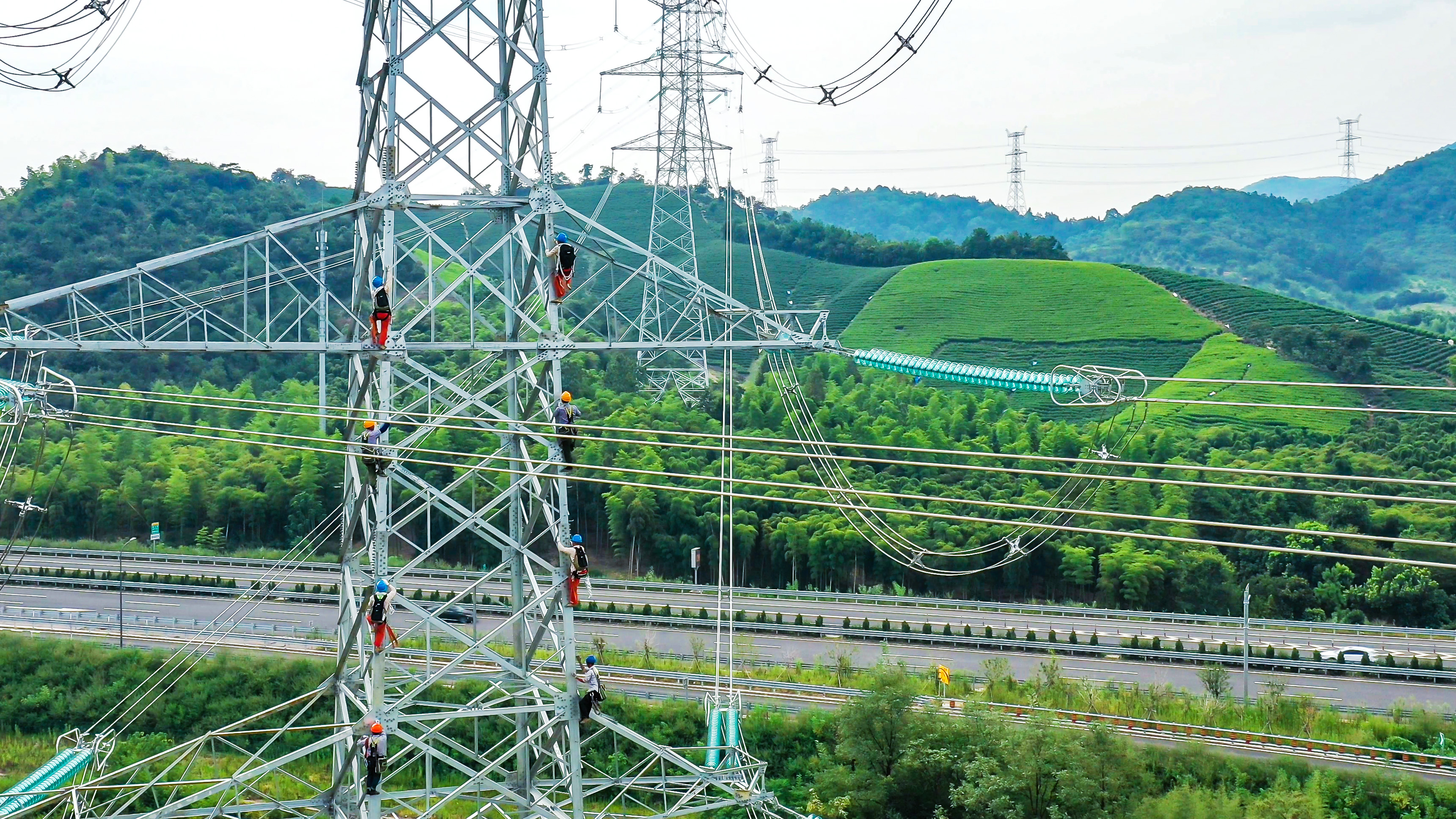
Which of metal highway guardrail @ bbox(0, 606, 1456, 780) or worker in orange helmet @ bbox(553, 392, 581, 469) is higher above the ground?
worker in orange helmet @ bbox(553, 392, 581, 469)

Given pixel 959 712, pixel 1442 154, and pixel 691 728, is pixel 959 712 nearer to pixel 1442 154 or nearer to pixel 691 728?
pixel 691 728

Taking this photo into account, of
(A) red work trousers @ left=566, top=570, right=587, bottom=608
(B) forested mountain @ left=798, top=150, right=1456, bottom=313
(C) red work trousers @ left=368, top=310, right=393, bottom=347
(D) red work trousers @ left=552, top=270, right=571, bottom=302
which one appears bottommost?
(A) red work trousers @ left=566, top=570, right=587, bottom=608

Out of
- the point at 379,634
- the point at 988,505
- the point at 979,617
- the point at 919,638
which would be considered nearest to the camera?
the point at 988,505

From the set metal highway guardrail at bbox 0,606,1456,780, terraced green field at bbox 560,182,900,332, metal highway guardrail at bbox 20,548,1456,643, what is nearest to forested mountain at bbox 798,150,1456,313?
terraced green field at bbox 560,182,900,332

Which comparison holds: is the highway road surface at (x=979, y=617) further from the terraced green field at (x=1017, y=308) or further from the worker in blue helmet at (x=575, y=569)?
the terraced green field at (x=1017, y=308)

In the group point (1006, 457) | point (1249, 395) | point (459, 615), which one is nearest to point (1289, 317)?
point (1249, 395)

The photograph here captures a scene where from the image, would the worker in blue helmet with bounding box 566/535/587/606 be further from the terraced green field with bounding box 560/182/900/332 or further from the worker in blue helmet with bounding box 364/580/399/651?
the terraced green field with bounding box 560/182/900/332

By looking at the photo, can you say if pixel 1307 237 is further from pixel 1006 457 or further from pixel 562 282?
pixel 562 282

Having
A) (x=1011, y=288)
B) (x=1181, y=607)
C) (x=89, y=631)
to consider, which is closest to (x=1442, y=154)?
(x=1011, y=288)
